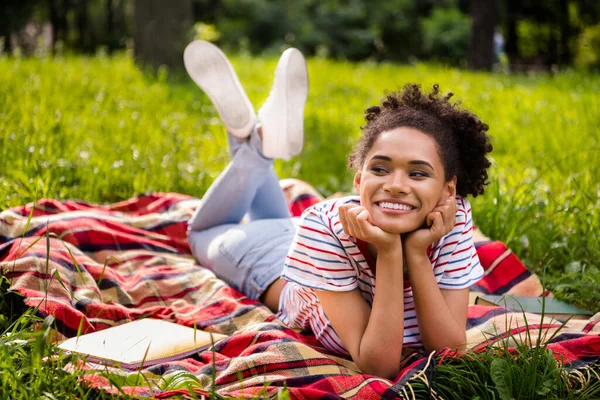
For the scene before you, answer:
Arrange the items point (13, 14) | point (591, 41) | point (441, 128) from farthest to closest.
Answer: point (591, 41), point (13, 14), point (441, 128)

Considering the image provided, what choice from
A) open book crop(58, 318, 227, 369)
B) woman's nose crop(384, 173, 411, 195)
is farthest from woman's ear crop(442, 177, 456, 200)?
open book crop(58, 318, 227, 369)

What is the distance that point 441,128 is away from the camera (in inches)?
90.7

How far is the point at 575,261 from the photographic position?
321 centimetres

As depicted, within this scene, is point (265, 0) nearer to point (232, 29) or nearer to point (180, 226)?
point (232, 29)

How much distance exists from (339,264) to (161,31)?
5.86 metres

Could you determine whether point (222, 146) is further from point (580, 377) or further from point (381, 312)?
point (580, 377)

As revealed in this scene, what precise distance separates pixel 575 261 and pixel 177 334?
1875 millimetres

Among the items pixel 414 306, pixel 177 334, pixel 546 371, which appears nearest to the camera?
pixel 546 371

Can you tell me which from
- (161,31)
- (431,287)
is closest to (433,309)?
(431,287)

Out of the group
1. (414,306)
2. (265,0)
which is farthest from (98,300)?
(265,0)

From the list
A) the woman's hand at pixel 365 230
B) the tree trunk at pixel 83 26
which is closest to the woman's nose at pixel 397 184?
the woman's hand at pixel 365 230

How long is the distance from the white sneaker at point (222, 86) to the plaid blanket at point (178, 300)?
0.65 meters

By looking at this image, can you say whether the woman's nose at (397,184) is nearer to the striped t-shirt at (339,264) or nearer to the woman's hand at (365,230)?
the woman's hand at (365,230)

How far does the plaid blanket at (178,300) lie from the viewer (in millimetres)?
2100
